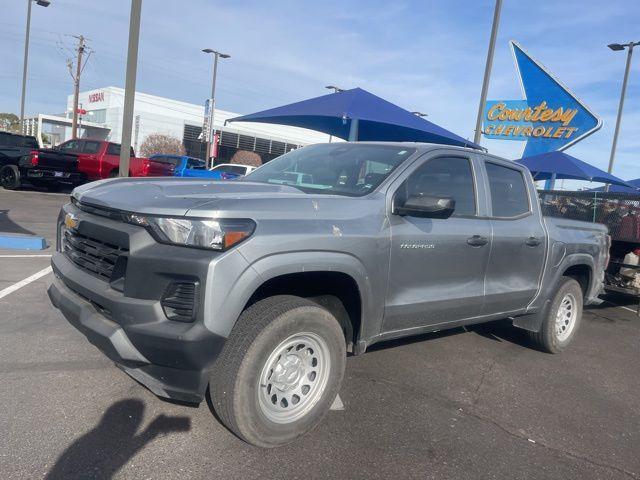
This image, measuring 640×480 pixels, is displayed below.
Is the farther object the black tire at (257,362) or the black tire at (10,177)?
the black tire at (10,177)

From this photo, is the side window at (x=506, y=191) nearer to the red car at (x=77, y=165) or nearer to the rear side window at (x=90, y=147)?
the red car at (x=77, y=165)

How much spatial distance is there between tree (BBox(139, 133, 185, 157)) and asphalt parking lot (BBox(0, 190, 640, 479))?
1390 inches

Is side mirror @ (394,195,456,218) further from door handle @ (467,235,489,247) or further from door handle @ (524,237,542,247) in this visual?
door handle @ (524,237,542,247)

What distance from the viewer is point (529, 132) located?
18141 mm

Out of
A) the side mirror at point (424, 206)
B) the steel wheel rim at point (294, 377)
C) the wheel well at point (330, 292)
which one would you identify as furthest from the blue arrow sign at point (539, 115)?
the steel wheel rim at point (294, 377)

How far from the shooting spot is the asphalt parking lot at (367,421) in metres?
2.83

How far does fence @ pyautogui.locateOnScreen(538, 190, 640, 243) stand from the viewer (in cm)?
766

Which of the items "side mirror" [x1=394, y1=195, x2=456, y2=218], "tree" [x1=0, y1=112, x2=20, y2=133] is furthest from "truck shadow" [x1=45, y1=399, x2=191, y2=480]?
"tree" [x1=0, y1=112, x2=20, y2=133]

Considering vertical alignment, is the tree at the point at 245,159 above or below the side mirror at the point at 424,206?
above

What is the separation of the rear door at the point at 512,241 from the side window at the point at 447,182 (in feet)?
0.84

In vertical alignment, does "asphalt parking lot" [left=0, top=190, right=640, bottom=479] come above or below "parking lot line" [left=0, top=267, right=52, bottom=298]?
below

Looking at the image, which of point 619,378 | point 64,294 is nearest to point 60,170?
point 64,294

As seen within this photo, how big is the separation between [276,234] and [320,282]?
62 cm

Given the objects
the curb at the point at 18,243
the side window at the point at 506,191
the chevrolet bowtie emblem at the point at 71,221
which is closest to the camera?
the chevrolet bowtie emblem at the point at 71,221
